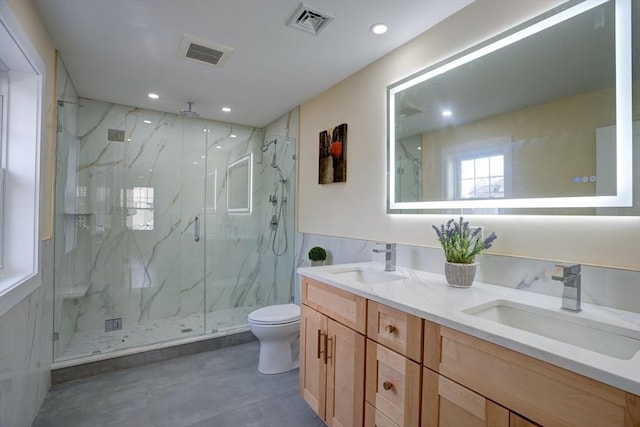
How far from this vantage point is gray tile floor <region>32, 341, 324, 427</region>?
1.89m

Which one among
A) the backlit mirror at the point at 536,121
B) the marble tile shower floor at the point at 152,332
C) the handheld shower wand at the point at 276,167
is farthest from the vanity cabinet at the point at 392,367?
→ the handheld shower wand at the point at 276,167

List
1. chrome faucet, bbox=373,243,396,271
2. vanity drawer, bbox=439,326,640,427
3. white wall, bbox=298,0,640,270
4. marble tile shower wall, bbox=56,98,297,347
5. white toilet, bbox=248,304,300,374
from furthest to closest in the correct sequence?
marble tile shower wall, bbox=56,98,297,347 < white toilet, bbox=248,304,300,374 < chrome faucet, bbox=373,243,396,271 < white wall, bbox=298,0,640,270 < vanity drawer, bbox=439,326,640,427

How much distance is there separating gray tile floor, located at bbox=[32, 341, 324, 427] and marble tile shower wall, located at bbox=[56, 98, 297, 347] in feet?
3.20

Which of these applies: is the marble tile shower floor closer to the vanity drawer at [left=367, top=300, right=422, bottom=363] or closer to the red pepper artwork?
the red pepper artwork

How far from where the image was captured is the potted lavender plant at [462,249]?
147 cm

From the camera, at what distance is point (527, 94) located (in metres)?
1.45

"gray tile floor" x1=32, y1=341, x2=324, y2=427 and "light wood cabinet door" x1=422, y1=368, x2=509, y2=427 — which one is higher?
"light wood cabinet door" x1=422, y1=368, x2=509, y2=427

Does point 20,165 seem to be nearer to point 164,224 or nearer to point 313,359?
point 164,224

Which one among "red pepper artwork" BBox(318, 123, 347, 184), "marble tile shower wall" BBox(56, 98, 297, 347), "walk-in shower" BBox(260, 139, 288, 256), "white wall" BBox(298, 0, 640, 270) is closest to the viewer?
"white wall" BBox(298, 0, 640, 270)

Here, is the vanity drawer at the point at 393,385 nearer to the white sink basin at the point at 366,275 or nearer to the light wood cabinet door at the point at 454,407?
the light wood cabinet door at the point at 454,407

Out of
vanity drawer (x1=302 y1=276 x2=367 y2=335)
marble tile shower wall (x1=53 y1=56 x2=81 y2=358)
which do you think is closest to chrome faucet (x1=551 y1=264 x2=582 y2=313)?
vanity drawer (x1=302 y1=276 x2=367 y2=335)

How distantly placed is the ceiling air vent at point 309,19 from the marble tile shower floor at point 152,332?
268cm

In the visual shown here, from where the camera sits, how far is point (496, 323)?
101 cm

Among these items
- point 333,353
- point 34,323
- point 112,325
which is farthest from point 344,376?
point 112,325
